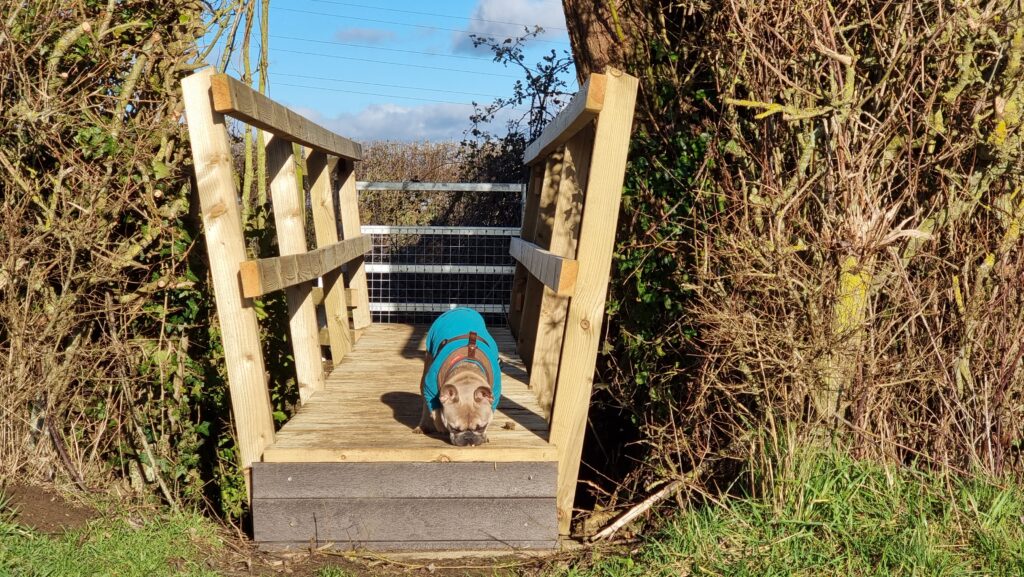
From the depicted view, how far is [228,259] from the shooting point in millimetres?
4156

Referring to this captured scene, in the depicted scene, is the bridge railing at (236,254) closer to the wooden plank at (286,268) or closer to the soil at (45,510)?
the wooden plank at (286,268)

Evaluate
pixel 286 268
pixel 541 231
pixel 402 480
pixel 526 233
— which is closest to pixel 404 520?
pixel 402 480

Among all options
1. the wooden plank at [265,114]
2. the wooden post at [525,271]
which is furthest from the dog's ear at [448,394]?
the wooden post at [525,271]

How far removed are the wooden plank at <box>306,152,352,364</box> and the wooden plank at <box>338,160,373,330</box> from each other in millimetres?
1099

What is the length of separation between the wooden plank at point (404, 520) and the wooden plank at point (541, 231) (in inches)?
99.4

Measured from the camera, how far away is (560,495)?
15.3 ft

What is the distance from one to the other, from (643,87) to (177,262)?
114 inches

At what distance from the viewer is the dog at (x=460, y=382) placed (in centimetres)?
443

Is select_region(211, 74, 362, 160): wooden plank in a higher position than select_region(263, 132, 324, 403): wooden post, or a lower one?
higher

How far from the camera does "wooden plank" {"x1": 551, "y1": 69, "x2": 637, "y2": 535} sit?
4.25m

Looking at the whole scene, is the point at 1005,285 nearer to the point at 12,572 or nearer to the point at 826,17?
the point at 826,17

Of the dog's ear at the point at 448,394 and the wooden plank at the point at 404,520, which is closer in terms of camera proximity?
the wooden plank at the point at 404,520

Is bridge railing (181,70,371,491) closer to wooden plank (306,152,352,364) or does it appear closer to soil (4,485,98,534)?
soil (4,485,98,534)

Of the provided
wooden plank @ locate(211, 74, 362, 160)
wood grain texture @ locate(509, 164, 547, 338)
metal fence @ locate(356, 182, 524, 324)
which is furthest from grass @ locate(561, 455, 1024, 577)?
metal fence @ locate(356, 182, 524, 324)
